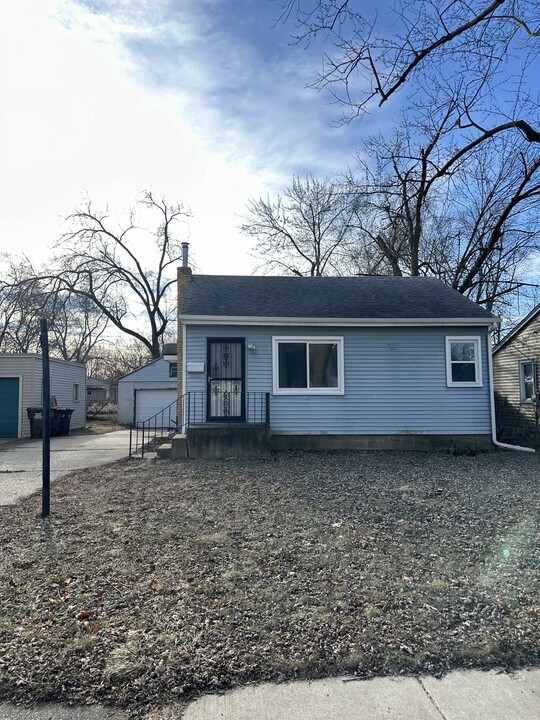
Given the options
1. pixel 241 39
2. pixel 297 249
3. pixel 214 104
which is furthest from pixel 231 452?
pixel 297 249

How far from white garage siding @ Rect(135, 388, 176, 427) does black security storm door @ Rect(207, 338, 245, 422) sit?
11963mm

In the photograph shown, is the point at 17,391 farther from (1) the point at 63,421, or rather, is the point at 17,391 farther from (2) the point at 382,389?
(2) the point at 382,389

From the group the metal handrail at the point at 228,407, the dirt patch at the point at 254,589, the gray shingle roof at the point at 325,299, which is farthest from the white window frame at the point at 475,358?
the dirt patch at the point at 254,589

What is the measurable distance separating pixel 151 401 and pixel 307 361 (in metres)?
13.3

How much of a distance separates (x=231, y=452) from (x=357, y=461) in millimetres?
2557

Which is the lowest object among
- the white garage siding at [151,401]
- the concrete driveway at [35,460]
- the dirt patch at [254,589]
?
the concrete driveway at [35,460]

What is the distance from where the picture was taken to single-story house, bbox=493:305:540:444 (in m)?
14.4

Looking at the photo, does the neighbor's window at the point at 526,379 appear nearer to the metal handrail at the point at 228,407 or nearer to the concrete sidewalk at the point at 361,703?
the metal handrail at the point at 228,407

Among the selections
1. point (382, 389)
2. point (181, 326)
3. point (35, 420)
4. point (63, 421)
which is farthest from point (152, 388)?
point (382, 389)

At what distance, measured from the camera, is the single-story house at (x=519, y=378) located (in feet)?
47.4

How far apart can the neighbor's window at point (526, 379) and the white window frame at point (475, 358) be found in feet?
17.1

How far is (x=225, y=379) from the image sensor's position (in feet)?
34.5

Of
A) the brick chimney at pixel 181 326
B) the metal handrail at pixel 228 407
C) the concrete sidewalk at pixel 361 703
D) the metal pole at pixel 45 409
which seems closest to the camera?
the concrete sidewalk at pixel 361 703

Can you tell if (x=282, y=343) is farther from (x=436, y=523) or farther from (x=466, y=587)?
(x=466, y=587)
